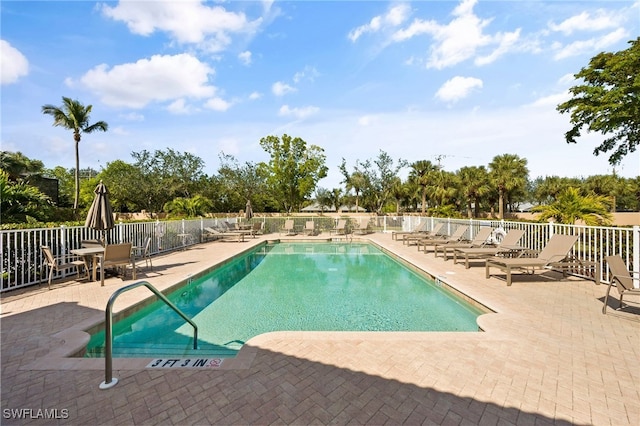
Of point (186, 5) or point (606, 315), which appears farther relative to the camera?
point (186, 5)

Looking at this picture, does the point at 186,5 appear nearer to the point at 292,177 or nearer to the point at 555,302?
the point at 555,302

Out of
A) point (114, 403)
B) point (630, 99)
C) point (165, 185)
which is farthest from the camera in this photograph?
point (165, 185)

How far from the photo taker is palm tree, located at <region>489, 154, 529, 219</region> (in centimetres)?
3328

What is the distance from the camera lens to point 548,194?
46.8 metres

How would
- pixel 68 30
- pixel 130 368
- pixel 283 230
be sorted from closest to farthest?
1. pixel 130 368
2. pixel 68 30
3. pixel 283 230

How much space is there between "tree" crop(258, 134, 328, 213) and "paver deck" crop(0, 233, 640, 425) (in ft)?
133

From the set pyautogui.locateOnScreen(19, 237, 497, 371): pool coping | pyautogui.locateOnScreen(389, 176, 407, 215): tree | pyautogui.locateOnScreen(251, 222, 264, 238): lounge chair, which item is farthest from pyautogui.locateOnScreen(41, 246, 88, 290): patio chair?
pyautogui.locateOnScreen(389, 176, 407, 215): tree


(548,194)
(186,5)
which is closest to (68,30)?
(186,5)

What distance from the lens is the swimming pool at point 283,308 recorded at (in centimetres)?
470

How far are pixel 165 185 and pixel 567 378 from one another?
145ft

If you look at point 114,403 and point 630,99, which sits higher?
point 630,99

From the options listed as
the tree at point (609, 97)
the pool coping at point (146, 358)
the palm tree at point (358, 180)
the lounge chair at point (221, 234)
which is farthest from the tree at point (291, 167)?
the pool coping at point (146, 358)

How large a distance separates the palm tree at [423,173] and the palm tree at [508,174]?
23.1ft

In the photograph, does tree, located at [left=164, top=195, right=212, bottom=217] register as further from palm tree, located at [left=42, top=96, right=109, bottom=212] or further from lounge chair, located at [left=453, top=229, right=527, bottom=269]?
lounge chair, located at [left=453, top=229, right=527, bottom=269]
